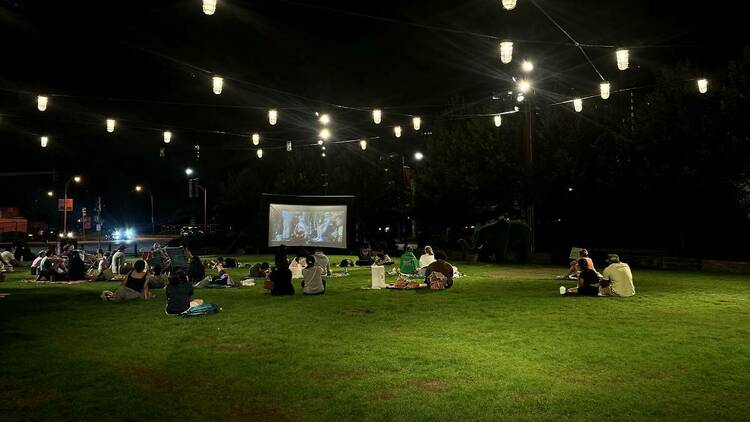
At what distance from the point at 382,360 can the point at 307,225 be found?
2471 centimetres

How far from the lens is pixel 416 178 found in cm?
3969

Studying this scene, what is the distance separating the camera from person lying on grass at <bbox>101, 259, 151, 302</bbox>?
14.2 m

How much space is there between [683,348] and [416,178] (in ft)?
103

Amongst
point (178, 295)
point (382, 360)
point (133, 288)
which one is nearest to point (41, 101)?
point (133, 288)

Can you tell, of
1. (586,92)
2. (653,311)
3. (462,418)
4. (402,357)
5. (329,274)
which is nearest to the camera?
(462,418)

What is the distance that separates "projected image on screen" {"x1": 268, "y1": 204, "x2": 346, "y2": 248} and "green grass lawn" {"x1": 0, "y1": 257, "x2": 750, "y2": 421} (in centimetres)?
1815

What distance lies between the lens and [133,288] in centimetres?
1462

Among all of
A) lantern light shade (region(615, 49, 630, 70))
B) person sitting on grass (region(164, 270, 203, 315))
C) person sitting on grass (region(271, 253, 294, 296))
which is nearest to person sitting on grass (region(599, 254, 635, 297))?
lantern light shade (region(615, 49, 630, 70))

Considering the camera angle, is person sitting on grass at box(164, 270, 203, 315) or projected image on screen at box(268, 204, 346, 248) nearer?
person sitting on grass at box(164, 270, 203, 315)

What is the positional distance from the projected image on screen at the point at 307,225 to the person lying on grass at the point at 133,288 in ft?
56.7

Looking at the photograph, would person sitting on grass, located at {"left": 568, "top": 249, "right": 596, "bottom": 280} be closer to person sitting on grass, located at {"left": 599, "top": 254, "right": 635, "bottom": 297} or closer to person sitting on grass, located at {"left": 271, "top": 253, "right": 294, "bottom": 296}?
person sitting on grass, located at {"left": 599, "top": 254, "right": 635, "bottom": 297}

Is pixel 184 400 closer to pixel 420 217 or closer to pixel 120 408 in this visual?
pixel 120 408

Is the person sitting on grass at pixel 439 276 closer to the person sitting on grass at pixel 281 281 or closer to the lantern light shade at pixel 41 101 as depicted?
the person sitting on grass at pixel 281 281

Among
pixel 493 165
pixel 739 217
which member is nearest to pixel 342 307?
pixel 739 217
